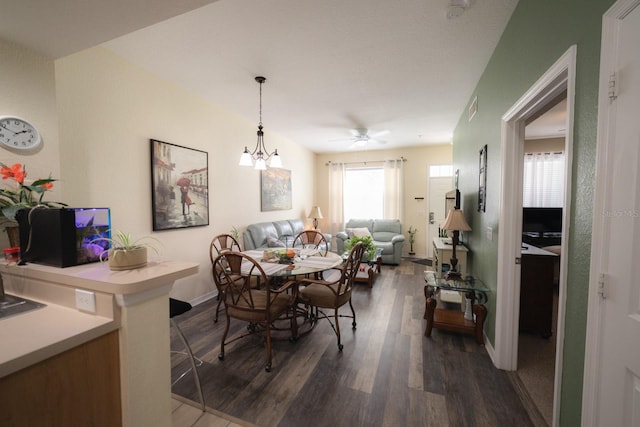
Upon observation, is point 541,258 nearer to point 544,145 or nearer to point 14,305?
point 544,145

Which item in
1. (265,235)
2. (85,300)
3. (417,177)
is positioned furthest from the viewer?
(417,177)

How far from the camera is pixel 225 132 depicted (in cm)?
373

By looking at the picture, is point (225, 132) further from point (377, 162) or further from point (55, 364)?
point (377, 162)

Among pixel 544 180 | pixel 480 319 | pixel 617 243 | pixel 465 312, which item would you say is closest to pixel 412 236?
pixel 544 180

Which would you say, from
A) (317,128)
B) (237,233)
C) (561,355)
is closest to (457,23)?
(561,355)

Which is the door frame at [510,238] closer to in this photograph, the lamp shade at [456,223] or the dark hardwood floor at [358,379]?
the dark hardwood floor at [358,379]

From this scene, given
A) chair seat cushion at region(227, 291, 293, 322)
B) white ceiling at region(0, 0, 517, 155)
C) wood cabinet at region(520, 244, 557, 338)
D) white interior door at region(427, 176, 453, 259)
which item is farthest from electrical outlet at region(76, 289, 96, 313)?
white interior door at region(427, 176, 453, 259)

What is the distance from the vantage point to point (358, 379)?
189cm

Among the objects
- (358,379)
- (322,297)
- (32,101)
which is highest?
(32,101)

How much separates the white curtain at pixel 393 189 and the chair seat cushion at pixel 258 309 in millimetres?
4607

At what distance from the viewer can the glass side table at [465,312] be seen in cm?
232

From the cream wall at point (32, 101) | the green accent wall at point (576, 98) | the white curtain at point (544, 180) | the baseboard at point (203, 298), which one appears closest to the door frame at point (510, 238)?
the green accent wall at point (576, 98)

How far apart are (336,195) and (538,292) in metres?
4.82

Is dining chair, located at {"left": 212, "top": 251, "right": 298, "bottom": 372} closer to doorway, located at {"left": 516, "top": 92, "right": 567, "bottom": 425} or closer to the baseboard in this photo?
the baseboard
